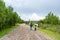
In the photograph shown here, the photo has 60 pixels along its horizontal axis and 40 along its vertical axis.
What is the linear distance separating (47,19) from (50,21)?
4254 mm

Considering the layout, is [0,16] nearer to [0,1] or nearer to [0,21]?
[0,21]

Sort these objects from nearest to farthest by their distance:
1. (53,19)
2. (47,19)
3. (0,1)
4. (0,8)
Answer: (0,8), (0,1), (53,19), (47,19)

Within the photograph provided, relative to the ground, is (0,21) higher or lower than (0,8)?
lower

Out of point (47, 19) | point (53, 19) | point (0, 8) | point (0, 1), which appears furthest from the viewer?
point (47, 19)

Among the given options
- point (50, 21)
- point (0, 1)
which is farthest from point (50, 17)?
point (0, 1)

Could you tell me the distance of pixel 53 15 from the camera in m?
109

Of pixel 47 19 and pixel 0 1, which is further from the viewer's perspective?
pixel 47 19

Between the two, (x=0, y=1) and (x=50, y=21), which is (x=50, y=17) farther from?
(x=0, y=1)

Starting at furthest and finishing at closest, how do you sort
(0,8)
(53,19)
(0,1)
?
1. (53,19)
2. (0,1)
3. (0,8)

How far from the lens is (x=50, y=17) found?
Result: 102625 millimetres

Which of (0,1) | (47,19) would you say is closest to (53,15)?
(47,19)

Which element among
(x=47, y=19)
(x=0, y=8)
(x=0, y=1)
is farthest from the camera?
(x=47, y=19)

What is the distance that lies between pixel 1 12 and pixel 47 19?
6443 cm

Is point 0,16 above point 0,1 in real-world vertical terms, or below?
below
